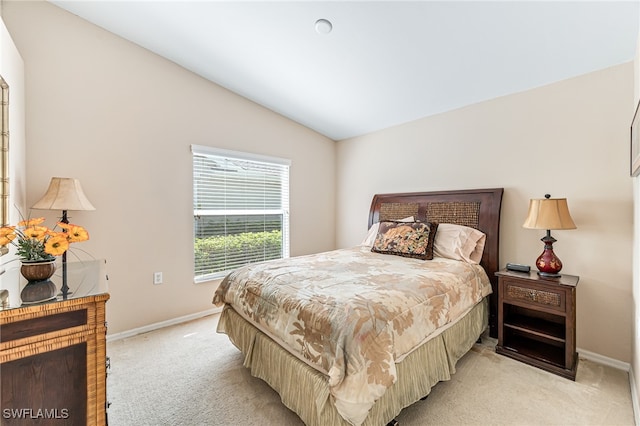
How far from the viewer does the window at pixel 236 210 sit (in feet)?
10.6

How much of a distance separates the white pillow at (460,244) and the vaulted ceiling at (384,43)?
4.62 feet

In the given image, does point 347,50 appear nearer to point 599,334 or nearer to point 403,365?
point 403,365

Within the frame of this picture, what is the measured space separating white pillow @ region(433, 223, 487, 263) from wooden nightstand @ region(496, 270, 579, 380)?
375 millimetres

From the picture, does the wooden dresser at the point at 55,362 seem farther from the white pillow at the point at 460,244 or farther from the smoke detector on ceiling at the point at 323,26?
the white pillow at the point at 460,244

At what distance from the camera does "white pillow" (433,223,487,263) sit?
2670mm

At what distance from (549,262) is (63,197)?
3894 mm

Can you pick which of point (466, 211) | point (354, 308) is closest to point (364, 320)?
point (354, 308)

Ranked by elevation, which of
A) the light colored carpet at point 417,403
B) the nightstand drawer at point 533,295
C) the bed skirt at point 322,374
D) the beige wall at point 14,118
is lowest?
the light colored carpet at point 417,403

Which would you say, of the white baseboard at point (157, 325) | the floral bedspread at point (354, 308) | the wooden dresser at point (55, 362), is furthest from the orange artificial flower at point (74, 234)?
the white baseboard at point (157, 325)

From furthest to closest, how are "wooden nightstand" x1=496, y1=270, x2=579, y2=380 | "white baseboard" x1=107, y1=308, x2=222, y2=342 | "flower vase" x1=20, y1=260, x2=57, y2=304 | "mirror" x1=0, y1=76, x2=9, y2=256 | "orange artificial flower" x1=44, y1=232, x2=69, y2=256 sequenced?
1. "white baseboard" x1=107, y1=308, x2=222, y2=342
2. "wooden nightstand" x1=496, y1=270, x2=579, y2=380
3. "mirror" x1=0, y1=76, x2=9, y2=256
4. "orange artificial flower" x1=44, y1=232, x2=69, y2=256
5. "flower vase" x1=20, y1=260, x2=57, y2=304

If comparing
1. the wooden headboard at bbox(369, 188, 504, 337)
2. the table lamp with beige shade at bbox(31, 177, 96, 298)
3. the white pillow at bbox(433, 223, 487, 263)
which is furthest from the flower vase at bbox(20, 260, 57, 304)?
the wooden headboard at bbox(369, 188, 504, 337)

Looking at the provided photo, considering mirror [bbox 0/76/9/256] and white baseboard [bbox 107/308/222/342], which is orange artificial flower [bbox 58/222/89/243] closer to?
mirror [bbox 0/76/9/256]

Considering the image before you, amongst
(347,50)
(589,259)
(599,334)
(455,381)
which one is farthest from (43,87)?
(599,334)

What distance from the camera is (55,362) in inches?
40.7
